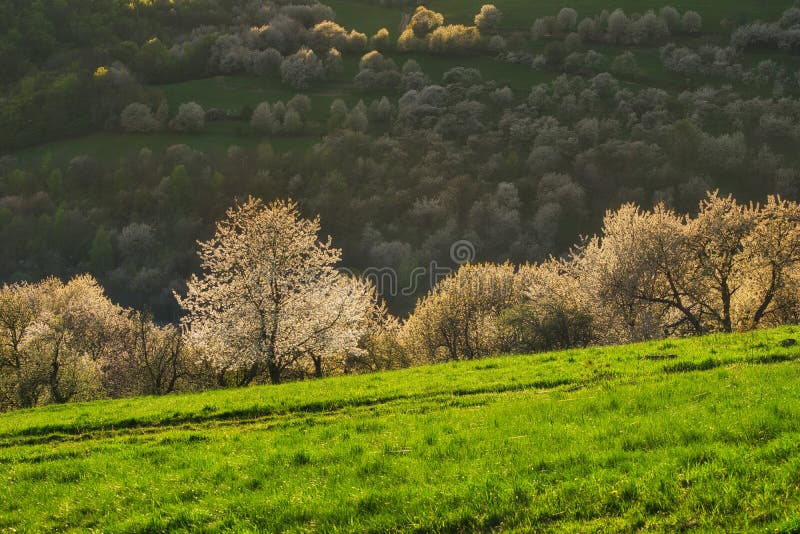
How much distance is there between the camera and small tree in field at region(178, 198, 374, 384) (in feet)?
135

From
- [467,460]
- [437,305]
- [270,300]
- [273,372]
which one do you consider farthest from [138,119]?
[467,460]

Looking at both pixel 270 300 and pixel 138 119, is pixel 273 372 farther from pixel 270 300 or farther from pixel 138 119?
pixel 138 119

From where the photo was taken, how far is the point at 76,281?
78.2 m

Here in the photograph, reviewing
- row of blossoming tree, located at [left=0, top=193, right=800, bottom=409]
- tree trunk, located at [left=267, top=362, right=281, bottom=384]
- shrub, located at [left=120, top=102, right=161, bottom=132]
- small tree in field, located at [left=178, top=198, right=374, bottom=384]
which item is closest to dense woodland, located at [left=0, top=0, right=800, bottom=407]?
shrub, located at [left=120, top=102, right=161, bottom=132]

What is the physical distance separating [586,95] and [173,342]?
14721cm

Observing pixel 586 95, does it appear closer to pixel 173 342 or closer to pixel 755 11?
pixel 755 11

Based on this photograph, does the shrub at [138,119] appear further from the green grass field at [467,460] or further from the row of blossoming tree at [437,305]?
the green grass field at [467,460]

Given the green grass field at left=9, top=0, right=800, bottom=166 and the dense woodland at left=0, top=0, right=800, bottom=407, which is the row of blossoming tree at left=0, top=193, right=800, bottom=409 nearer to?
the dense woodland at left=0, top=0, right=800, bottom=407

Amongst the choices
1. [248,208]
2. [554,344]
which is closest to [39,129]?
[248,208]

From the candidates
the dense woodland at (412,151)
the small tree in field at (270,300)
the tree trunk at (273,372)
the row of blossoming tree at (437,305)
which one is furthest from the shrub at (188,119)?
the tree trunk at (273,372)

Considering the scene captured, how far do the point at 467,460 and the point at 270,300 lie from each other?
31116 millimetres

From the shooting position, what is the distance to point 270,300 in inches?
1630

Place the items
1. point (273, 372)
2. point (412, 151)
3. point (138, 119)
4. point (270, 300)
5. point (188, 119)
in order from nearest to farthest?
point (270, 300)
point (273, 372)
point (412, 151)
point (188, 119)
point (138, 119)

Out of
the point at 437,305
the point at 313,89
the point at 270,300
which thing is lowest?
the point at 437,305
